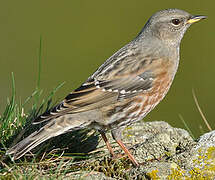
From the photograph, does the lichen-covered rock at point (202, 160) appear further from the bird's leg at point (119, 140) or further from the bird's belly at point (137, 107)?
the bird's belly at point (137, 107)

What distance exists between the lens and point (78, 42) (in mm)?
14023

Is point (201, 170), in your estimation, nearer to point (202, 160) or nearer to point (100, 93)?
point (202, 160)

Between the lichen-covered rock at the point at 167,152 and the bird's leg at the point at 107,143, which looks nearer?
the lichen-covered rock at the point at 167,152

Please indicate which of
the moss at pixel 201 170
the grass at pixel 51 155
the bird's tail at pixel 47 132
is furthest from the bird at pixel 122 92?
the moss at pixel 201 170

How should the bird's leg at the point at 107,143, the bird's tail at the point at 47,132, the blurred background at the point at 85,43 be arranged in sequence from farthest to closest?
the blurred background at the point at 85,43
the bird's leg at the point at 107,143
the bird's tail at the point at 47,132

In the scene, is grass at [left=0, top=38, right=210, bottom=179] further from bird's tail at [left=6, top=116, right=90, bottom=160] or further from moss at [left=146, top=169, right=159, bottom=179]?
moss at [left=146, top=169, right=159, bottom=179]

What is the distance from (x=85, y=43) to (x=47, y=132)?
8.68m

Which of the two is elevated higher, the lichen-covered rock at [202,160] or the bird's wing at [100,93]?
the bird's wing at [100,93]

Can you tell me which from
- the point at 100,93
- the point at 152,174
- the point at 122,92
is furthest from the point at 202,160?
the point at 100,93

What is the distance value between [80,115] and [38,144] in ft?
2.06

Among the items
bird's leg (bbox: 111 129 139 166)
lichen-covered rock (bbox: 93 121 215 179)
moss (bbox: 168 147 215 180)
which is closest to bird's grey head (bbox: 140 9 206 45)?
lichen-covered rock (bbox: 93 121 215 179)

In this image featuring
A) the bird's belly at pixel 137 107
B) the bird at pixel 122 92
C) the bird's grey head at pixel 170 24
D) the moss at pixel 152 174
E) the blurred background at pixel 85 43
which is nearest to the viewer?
the moss at pixel 152 174

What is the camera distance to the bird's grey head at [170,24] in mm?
6582

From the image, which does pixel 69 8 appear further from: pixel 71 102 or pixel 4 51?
pixel 71 102
